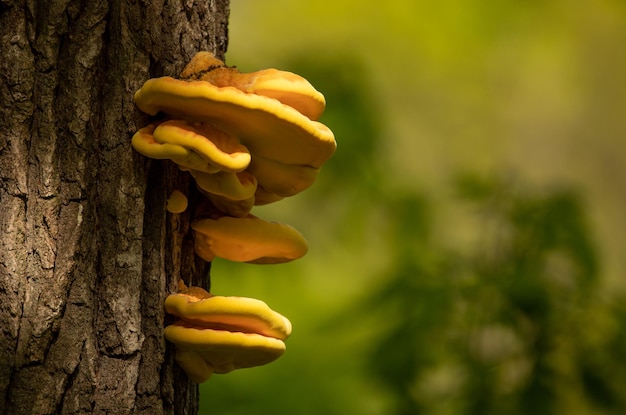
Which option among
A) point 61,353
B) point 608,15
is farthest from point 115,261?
point 608,15

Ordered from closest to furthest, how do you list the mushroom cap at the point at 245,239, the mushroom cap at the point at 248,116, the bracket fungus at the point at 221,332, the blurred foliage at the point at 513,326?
the mushroom cap at the point at 248,116, the bracket fungus at the point at 221,332, the mushroom cap at the point at 245,239, the blurred foliage at the point at 513,326

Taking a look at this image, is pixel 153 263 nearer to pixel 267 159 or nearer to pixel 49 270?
pixel 49 270

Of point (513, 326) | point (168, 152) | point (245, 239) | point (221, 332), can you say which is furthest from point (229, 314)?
point (513, 326)

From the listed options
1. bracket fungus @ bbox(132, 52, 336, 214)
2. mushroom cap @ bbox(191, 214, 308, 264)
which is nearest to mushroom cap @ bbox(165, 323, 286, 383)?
mushroom cap @ bbox(191, 214, 308, 264)

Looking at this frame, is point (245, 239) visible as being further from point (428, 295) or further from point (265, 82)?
point (428, 295)

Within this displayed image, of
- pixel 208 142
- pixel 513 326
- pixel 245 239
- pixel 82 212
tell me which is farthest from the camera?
pixel 513 326

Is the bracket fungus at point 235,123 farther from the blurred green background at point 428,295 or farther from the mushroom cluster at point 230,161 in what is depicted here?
the blurred green background at point 428,295

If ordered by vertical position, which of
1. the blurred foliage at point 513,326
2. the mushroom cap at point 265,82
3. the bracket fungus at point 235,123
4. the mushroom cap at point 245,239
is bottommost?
the blurred foliage at point 513,326

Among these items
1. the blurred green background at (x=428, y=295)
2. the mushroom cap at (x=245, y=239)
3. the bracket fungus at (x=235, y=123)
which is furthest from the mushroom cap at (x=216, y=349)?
the blurred green background at (x=428, y=295)
